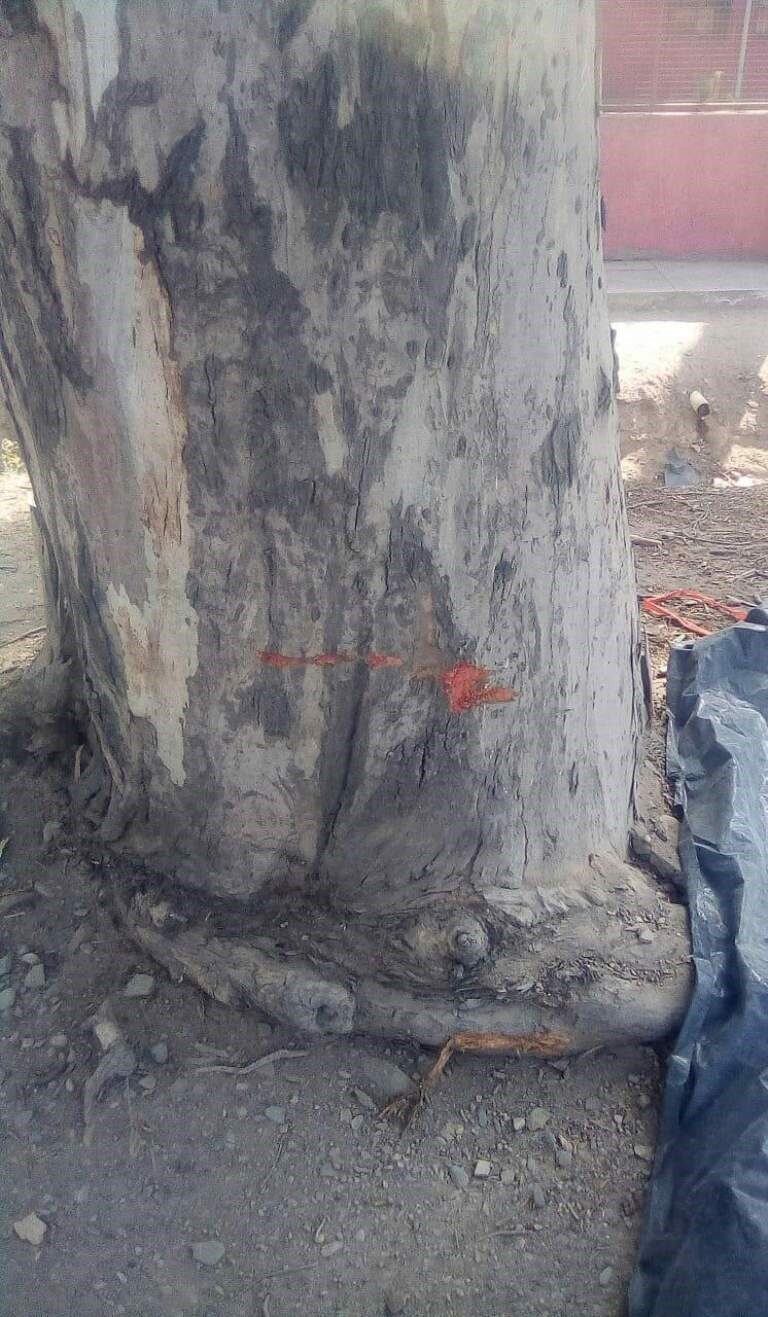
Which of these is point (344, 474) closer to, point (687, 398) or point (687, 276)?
point (687, 398)

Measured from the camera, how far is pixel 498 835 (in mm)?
2045

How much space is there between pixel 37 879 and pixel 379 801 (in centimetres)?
79

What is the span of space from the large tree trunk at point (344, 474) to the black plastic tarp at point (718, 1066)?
92mm

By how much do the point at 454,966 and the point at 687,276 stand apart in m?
8.82

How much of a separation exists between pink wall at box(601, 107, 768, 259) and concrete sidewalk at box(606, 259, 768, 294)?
30 cm

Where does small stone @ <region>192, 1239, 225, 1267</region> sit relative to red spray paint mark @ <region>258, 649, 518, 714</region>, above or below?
below

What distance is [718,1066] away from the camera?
186cm

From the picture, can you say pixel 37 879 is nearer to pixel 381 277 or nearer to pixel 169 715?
pixel 169 715

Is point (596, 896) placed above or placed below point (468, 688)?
below

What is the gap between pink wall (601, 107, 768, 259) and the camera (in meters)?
10.0

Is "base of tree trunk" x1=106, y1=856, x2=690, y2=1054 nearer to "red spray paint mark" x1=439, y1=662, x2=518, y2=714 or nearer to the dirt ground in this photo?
the dirt ground

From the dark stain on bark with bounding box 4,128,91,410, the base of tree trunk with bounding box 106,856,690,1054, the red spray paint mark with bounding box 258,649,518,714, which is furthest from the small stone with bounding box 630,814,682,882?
the dark stain on bark with bounding box 4,128,91,410

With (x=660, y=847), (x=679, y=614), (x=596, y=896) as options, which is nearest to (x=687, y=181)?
(x=679, y=614)

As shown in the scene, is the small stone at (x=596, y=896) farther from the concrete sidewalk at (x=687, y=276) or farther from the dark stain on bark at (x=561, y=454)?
the concrete sidewalk at (x=687, y=276)
